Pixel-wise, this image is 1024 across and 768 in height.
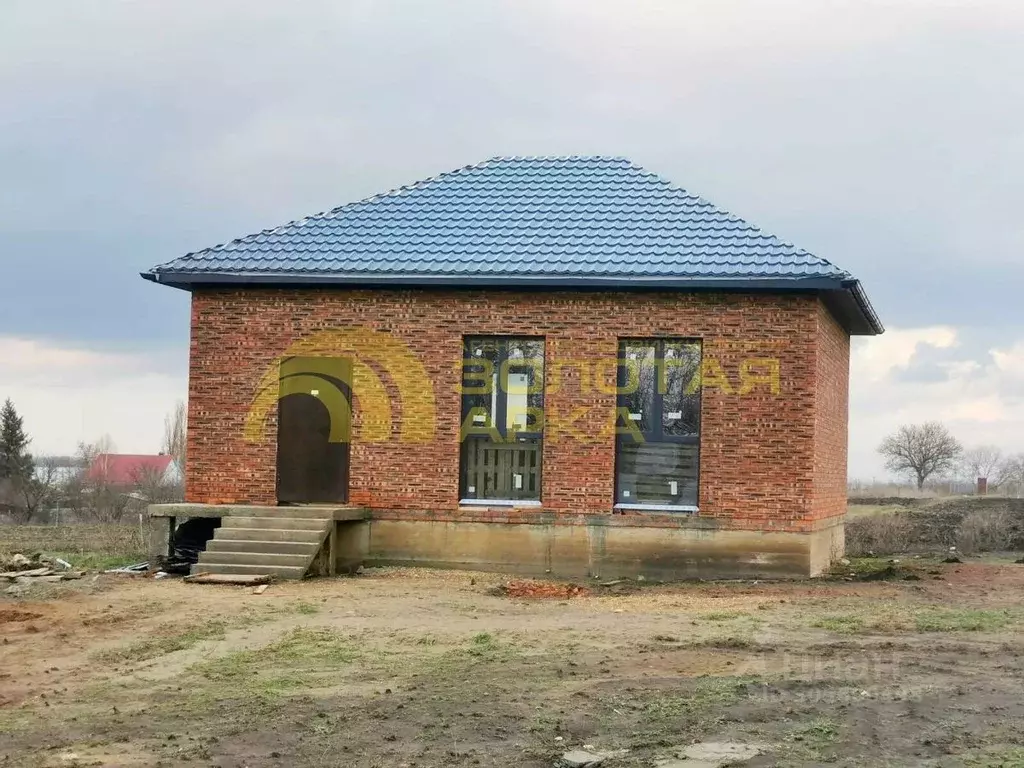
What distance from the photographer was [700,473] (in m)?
16.9

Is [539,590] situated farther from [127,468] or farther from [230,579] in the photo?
[127,468]

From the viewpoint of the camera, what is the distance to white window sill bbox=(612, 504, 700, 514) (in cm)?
1697

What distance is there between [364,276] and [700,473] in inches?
219

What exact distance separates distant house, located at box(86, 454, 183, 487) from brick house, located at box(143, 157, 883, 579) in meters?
33.3

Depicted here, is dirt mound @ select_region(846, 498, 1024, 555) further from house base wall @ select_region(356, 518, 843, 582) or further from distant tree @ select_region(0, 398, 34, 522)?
distant tree @ select_region(0, 398, 34, 522)

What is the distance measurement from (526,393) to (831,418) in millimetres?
5417

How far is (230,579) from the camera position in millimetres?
15320

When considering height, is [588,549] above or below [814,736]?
above

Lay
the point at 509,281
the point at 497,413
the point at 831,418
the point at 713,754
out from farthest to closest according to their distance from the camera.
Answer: the point at 831,418 → the point at 497,413 → the point at 509,281 → the point at 713,754

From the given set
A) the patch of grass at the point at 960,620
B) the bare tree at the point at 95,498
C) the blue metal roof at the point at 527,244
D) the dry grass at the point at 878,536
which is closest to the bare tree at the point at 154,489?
the bare tree at the point at 95,498

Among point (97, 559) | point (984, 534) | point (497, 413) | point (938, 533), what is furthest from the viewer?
point (938, 533)

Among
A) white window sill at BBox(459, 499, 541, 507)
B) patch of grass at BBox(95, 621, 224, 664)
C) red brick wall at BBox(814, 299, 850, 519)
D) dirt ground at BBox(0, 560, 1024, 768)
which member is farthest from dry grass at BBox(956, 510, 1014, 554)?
patch of grass at BBox(95, 621, 224, 664)

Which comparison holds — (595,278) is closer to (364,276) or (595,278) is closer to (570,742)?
(364,276)

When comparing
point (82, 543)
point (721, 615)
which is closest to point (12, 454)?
point (82, 543)
